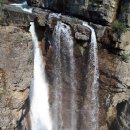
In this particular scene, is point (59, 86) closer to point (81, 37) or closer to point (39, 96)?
point (39, 96)

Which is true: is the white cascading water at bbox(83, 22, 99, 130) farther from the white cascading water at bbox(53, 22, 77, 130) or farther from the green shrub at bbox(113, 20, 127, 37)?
the green shrub at bbox(113, 20, 127, 37)

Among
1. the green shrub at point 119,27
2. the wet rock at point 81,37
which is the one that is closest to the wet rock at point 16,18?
the wet rock at point 81,37

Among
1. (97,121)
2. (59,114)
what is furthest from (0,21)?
(97,121)

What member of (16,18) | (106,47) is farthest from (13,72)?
(106,47)

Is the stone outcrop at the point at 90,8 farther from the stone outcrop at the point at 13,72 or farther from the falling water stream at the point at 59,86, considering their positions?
the stone outcrop at the point at 13,72

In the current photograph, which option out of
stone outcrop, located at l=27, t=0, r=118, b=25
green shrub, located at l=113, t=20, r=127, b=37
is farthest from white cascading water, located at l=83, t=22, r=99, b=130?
green shrub, located at l=113, t=20, r=127, b=37

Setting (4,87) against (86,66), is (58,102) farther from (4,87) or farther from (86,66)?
(4,87)
